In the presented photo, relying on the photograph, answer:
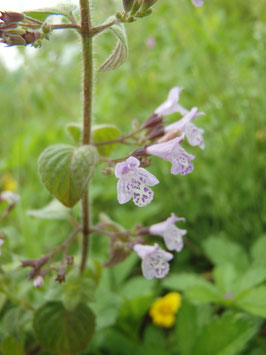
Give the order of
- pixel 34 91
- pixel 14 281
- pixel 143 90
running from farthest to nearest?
pixel 143 90, pixel 34 91, pixel 14 281

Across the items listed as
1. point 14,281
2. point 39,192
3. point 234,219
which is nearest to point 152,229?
point 14,281

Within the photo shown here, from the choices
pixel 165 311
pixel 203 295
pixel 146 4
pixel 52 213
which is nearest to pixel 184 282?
pixel 203 295

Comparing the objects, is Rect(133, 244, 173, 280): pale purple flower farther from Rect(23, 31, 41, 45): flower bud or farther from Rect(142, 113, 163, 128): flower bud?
Rect(23, 31, 41, 45): flower bud

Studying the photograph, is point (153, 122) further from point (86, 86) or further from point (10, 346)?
point (10, 346)

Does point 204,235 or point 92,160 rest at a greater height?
point 92,160

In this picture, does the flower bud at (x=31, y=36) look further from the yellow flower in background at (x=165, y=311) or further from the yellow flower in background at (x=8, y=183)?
the yellow flower in background at (x=8, y=183)

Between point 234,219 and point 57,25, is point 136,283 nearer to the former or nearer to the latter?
point 234,219
